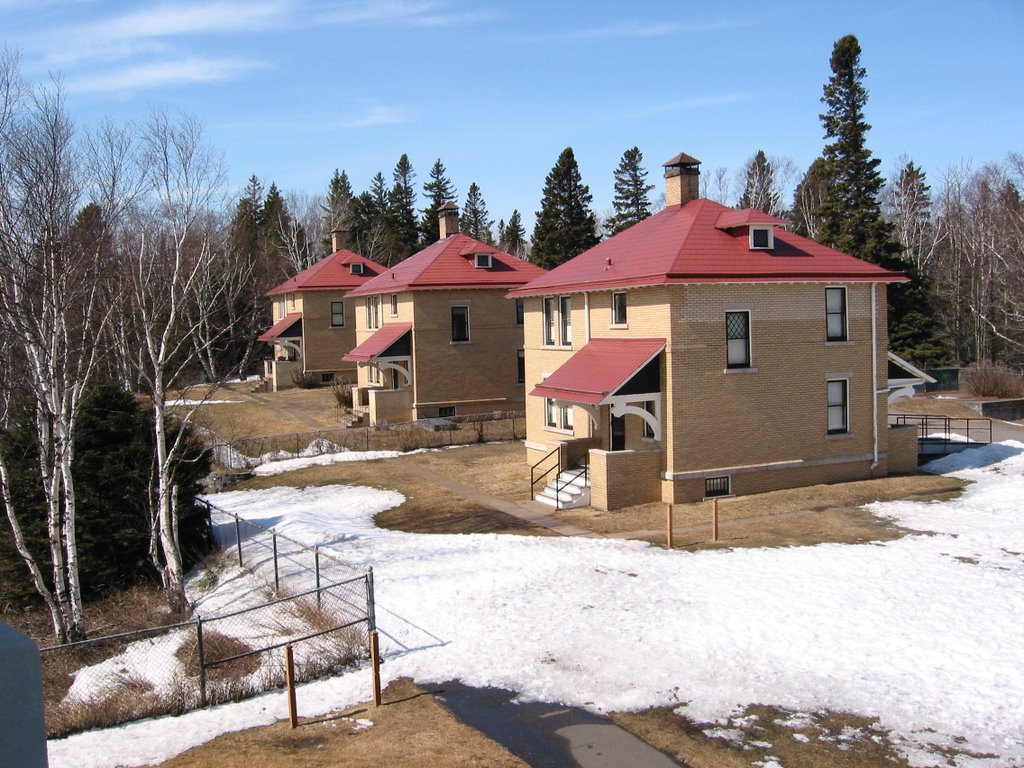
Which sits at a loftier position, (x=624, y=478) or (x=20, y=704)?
(x=20, y=704)

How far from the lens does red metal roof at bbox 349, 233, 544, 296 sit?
1693 inches

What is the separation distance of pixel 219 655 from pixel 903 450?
75.5ft

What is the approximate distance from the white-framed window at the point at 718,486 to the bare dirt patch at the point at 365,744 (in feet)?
49.2

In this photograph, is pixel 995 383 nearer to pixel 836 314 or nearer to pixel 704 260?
pixel 836 314

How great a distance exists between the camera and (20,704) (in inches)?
273

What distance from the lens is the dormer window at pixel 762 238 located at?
2750 cm

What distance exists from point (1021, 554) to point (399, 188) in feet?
264

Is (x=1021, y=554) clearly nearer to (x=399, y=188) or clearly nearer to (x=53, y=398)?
(x=53, y=398)

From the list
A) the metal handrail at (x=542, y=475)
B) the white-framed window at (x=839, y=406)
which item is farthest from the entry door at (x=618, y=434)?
the white-framed window at (x=839, y=406)

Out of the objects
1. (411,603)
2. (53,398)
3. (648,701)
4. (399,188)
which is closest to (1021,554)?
(648,701)

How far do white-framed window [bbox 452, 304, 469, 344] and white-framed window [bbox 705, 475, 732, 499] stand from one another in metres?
19.8

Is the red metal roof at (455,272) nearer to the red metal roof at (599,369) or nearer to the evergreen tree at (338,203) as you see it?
the red metal roof at (599,369)

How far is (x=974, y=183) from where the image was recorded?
8144 centimetres

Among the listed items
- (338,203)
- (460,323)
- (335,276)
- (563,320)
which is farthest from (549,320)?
(338,203)
